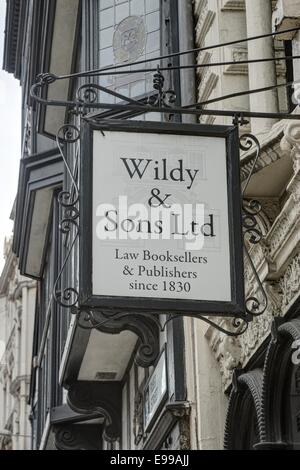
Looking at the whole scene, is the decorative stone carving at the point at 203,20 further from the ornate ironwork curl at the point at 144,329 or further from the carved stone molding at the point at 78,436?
the carved stone molding at the point at 78,436

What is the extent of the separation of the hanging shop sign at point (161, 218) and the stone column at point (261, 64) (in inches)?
79.7

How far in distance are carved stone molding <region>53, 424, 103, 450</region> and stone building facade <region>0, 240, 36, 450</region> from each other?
21464 mm

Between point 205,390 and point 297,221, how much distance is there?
321 centimetres

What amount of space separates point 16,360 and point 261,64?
34296mm

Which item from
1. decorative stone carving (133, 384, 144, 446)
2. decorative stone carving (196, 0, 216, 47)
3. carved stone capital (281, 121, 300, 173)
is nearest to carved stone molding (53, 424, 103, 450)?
decorative stone carving (133, 384, 144, 446)

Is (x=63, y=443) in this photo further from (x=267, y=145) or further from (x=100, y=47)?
(x=267, y=145)

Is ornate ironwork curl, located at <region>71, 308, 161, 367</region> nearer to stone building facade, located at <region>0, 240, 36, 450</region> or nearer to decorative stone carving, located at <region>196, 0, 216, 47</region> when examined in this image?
decorative stone carving, located at <region>196, 0, 216, 47</region>

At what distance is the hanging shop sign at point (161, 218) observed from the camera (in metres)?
9.40

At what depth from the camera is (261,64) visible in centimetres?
1215

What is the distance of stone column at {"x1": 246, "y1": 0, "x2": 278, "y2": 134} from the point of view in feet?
39.0

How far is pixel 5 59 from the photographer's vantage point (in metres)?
28.0

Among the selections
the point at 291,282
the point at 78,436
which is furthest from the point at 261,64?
the point at 78,436

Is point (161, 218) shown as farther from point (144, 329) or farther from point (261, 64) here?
point (144, 329)

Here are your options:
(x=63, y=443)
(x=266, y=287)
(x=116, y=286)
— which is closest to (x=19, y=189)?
(x=63, y=443)
